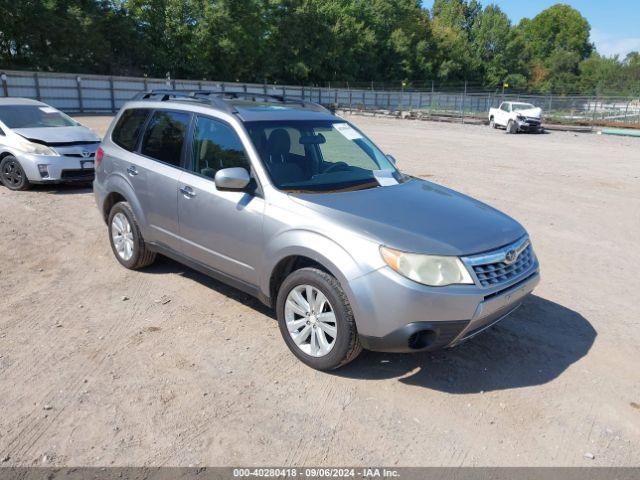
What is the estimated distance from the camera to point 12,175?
9.44 m

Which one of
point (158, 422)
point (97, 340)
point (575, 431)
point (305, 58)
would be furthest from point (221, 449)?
point (305, 58)

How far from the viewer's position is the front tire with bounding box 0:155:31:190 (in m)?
9.32

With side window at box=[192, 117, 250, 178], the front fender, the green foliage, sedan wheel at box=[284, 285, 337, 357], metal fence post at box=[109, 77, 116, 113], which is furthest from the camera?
the green foliage

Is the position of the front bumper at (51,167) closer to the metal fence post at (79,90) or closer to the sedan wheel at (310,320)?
the sedan wheel at (310,320)

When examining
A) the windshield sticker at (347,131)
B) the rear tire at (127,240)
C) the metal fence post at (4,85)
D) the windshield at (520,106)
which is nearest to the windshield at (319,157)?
the windshield sticker at (347,131)

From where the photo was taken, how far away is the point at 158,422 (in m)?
3.27

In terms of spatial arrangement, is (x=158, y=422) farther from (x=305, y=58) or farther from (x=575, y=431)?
(x=305, y=58)

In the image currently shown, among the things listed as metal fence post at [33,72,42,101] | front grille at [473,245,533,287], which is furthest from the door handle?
metal fence post at [33,72,42,101]

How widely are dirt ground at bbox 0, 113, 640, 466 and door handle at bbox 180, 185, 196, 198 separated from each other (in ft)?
3.34

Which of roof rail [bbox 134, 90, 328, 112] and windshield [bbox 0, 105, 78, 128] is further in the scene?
windshield [bbox 0, 105, 78, 128]

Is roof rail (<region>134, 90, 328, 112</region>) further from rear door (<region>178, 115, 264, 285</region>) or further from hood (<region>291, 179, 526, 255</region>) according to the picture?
hood (<region>291, 179, 526, 255</region>)

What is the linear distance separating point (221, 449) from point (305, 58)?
66.4 meters

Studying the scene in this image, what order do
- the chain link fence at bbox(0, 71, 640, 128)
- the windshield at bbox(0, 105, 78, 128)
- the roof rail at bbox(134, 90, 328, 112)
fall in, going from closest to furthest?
the roof rail at bbox(134, 90, 328, 112) < the windshield at bbox(0, 105, 78, 128) < the chain link fence at bbox(0, 71, 640, 128)

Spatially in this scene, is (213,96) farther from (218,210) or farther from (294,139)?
(218,210)
